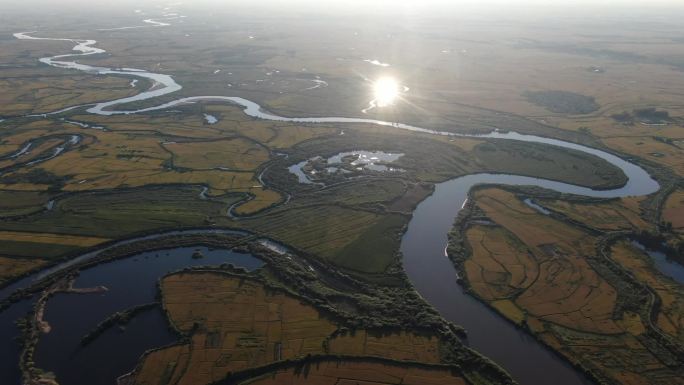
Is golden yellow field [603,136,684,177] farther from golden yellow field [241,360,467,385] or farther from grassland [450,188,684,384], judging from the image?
golden yellow field [241,360,467,385]

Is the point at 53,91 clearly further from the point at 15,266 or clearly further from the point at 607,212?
the point at 607,212

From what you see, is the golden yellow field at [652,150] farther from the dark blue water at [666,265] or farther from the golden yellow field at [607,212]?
the dark blue water at [666,265]

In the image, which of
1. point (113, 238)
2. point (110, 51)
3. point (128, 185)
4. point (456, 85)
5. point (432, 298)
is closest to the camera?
point (432, 298)

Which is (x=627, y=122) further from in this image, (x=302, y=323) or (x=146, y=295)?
(x=146, y=295)

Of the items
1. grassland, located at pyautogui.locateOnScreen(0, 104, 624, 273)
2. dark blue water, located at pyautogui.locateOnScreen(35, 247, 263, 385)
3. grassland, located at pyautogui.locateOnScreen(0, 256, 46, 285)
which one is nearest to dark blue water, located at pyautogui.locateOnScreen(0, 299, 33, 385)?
dark blue water, located at pyautogui.locateOnScreen(35, 247, 263, 385)

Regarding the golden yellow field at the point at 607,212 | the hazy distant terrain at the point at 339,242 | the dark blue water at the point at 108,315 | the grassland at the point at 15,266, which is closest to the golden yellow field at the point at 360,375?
the hazy distant terrain at the point at 339,242

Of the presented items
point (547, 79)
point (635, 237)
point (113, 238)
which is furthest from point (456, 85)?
point (113, 238)
